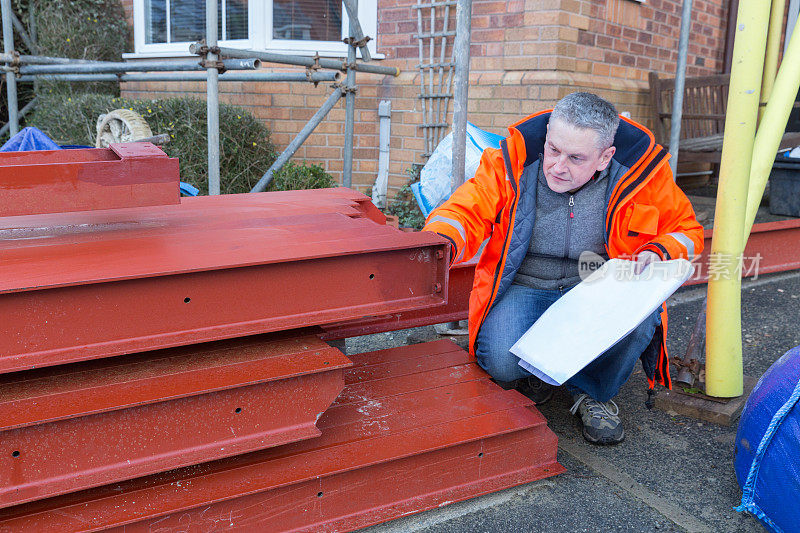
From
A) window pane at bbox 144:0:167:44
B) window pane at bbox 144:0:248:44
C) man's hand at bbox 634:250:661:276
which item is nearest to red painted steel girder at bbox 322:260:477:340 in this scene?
man's hand at bbox 634:250:661:276

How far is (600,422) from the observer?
8.67 ft

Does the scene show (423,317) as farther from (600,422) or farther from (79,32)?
(79,32)

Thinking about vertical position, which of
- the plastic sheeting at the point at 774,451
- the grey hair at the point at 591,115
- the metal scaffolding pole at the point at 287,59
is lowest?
the plastic sheeting at the point at 774,451

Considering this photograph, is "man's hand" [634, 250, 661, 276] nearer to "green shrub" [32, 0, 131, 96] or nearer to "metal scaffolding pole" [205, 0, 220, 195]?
"metal scaffolding pole" [205, 0, 220, 195]

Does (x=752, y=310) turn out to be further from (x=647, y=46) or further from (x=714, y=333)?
(x=647, y=46)

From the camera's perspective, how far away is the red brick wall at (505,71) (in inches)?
219

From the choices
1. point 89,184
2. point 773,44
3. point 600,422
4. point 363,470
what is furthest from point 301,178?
point 363,470

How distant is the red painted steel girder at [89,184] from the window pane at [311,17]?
5.11 m

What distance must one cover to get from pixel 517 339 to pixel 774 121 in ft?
4.70

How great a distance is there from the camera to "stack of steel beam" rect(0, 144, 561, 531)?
5.34 feet

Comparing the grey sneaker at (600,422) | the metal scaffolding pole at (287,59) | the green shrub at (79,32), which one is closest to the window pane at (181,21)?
the green shrub at (79,32)

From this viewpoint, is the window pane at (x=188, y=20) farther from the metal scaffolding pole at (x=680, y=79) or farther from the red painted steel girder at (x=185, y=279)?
the red painted steel girder at (x=185, y=279)

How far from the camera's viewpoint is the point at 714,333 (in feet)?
9.16

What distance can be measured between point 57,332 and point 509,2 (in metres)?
5.03
